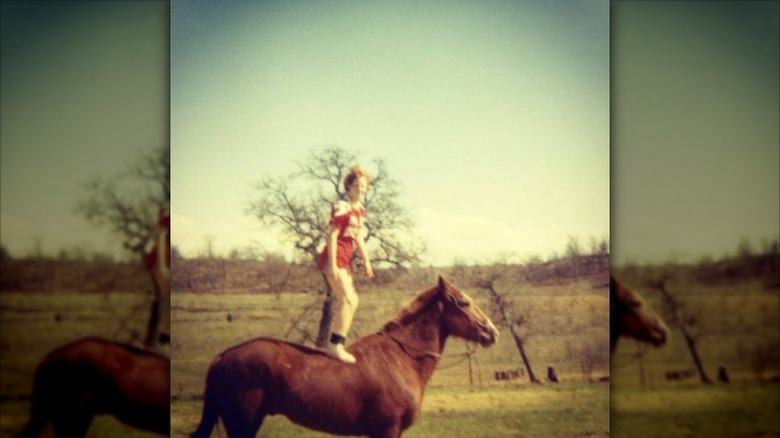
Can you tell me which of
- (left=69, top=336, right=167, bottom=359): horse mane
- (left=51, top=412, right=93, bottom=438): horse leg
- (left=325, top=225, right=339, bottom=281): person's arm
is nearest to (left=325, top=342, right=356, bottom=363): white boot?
(left=325, top=225, right=339, bottom=281): person's arm

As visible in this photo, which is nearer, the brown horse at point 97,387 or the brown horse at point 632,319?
the brown horse at point 97,387

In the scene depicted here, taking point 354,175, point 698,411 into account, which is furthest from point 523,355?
point 354,175

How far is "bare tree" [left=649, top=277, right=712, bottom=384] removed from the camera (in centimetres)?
529

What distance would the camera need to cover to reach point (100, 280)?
5.12m

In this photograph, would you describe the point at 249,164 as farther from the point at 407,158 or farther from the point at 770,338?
the point at 770,338

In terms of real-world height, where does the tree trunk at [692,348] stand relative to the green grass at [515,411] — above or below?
above

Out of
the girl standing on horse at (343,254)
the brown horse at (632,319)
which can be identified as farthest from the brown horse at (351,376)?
the brown horse at (632,319)

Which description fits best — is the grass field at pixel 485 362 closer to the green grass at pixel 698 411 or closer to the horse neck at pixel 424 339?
the horse neck at pixel 424 339

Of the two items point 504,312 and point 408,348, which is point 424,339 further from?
point 504,312

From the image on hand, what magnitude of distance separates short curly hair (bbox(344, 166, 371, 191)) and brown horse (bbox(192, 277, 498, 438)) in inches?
26.7

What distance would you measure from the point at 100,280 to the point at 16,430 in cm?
89

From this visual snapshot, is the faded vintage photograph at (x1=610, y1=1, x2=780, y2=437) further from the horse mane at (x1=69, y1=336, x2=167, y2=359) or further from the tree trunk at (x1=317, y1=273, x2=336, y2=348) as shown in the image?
the horse mane at (x1=69, y1=336, x2=167, y2=359)

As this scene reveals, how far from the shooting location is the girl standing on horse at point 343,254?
5.07m

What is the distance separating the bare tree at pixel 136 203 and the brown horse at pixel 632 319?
240cm
